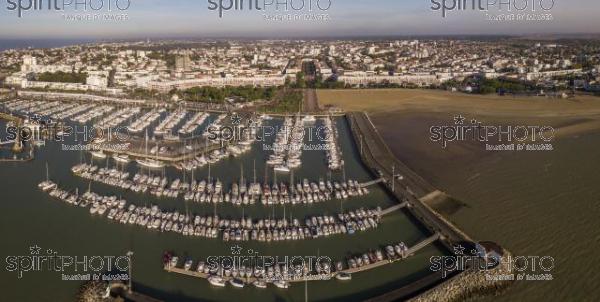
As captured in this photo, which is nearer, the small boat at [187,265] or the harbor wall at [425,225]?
the harbor wall at [425,225]

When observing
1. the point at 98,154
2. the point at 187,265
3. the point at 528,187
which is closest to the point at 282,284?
the point at 187,265

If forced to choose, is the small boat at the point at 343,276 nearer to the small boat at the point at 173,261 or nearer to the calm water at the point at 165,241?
the calm water at the point at 165,241

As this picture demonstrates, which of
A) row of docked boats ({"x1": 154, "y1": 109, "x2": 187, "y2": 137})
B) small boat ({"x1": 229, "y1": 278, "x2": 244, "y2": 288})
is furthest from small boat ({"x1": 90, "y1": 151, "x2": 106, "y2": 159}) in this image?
small boat ({"x1": 229, "y1": 278, "x2": 244, "y2": 288})

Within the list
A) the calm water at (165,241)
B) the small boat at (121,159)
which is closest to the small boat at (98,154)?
the small boat at (121,159)

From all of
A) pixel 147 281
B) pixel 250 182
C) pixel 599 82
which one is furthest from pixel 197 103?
pixel 599 82

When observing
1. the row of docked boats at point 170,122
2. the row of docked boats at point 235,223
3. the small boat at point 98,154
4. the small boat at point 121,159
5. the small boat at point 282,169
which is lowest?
the row of docked boats at point 235,223

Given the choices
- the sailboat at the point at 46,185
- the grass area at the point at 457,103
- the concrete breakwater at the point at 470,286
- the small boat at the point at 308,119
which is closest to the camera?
the concrete breakwater at the point at 470,286

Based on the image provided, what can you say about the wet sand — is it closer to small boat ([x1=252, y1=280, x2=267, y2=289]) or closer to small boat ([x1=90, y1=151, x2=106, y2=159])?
small boat ([x1=252, y1=280, x2=267, y2=289])
